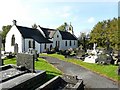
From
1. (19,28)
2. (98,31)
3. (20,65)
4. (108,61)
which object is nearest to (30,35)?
(19,28)

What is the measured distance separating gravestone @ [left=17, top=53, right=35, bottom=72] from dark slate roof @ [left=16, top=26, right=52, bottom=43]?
2526cm

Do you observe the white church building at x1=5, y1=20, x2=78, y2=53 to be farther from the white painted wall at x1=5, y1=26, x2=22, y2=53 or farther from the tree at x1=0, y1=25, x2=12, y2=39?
the tree at x1=0, y1=25, x2=12, y2=39

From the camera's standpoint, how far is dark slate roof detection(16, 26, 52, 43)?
39631mm

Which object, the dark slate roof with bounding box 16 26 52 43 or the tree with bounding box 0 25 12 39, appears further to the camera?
the tree with bounding box 0 25 12 39

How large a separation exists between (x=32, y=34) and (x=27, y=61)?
2916 centimetres

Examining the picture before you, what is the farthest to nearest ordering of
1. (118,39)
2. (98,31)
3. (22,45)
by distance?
(98,31), (22,45), (118,39)

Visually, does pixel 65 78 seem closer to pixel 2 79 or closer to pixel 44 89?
pixel 44 89

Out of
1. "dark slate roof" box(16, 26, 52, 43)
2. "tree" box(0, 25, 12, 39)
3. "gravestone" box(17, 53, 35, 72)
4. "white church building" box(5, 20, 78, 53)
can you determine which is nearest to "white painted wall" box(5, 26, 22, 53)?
"white church building" box(5, 20, 78, 53)

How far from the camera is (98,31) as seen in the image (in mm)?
48375

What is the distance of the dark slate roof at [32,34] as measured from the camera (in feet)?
130

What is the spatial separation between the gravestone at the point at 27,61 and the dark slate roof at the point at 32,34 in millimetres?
25256

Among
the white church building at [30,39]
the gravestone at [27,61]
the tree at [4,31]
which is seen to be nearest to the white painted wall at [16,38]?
the white church building at [30,39]

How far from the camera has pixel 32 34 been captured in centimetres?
4212

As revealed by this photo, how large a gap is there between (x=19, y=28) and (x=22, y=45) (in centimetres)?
368
